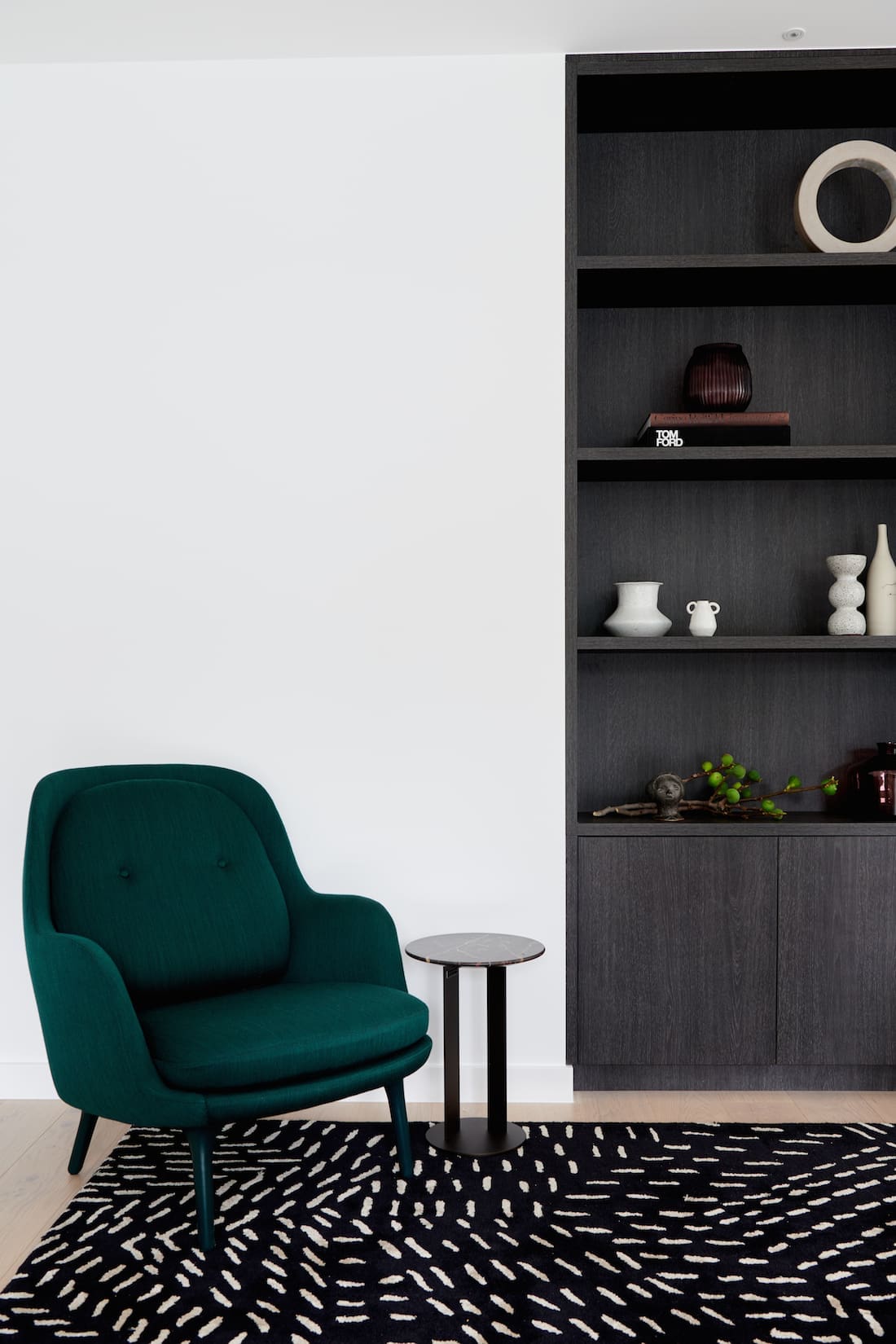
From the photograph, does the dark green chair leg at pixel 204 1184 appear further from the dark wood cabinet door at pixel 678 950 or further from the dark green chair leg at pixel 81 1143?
the dark wood cabinet door at pixel 678 950

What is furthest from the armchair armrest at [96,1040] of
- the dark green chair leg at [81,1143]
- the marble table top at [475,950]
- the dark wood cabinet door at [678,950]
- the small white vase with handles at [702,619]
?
the small white vase with handles at [702,619]

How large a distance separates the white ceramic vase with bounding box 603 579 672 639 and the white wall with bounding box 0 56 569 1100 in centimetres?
22

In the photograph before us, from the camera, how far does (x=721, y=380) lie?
3000mm

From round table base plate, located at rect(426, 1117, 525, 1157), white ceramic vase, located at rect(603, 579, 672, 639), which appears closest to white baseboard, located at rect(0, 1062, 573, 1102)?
round table base plate, located at rect(426, 1117, 525, 1157)

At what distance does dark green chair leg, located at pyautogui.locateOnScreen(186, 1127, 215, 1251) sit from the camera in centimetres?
208

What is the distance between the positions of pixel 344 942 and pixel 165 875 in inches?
17.9

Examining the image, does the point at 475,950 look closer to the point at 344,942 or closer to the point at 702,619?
the point at 344,942

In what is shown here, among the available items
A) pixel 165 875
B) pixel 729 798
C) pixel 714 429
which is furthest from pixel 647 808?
pixel 165 875

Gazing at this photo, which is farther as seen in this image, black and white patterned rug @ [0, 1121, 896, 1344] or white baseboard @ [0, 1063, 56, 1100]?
white baseboard @ [0, 1063, 56, 1100]

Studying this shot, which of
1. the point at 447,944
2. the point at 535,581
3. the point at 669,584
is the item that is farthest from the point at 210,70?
the point at 447,944

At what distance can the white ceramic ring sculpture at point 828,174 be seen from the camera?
116 inches

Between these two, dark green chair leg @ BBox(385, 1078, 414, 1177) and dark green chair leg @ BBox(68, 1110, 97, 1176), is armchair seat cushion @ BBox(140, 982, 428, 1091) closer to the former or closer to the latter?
dark green chair leg @ BBox(385, 1078, 414, 1177)

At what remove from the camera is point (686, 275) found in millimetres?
2959

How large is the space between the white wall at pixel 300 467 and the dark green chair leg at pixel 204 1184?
93 cm
